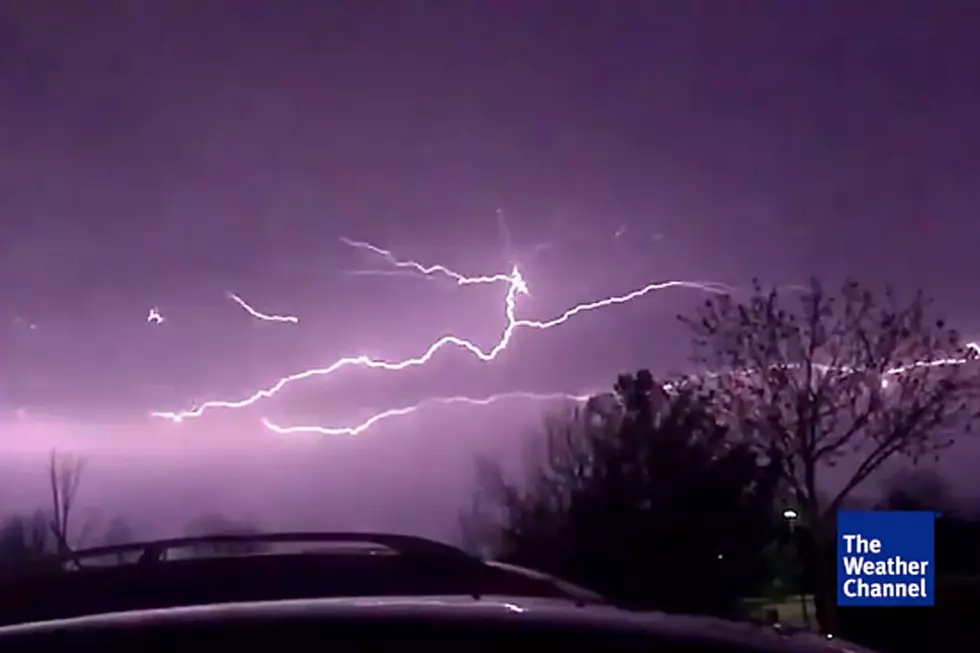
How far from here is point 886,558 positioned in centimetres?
1233

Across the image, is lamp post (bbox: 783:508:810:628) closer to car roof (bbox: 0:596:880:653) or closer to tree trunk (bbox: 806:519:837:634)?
tree trunk (bbox: 806:519:837:634)

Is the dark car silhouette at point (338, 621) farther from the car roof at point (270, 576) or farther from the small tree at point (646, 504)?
the small tree at point (646, 504)

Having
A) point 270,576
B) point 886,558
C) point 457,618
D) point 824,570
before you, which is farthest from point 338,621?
point 824,570

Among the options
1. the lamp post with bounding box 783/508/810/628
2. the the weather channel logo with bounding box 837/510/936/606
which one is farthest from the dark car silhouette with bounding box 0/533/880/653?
the lamp post with bounding box 783/508/810/628

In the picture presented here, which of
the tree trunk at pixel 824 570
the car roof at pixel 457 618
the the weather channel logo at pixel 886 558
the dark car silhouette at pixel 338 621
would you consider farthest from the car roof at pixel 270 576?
the tree trunk at pixel 824 570

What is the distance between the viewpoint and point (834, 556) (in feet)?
43.4

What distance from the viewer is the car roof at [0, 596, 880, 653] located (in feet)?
4.36

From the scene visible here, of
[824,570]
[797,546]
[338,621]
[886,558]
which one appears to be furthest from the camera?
[797,546]

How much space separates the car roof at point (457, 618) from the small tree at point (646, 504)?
41.9 feet

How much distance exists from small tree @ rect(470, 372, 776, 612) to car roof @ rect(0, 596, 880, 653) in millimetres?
12778

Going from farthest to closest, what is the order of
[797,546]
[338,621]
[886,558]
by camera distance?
[797,546] → [886,558] → [338,621]

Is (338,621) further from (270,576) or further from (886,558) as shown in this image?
(886,558)

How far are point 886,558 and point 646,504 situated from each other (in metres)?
3.33

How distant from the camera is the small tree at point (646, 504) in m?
14.5
